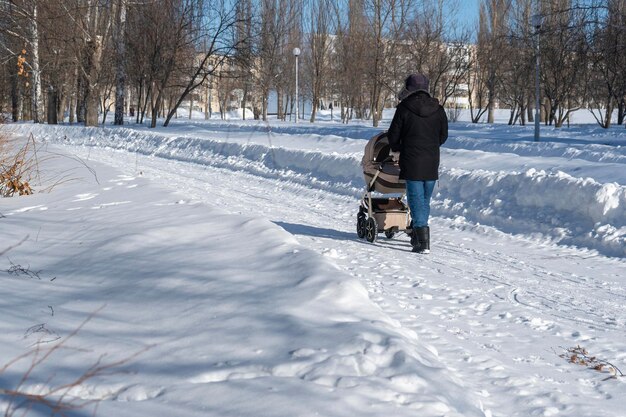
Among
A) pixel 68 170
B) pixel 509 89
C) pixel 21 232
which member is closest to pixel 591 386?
pixel 21 232

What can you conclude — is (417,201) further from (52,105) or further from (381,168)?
(52,105)

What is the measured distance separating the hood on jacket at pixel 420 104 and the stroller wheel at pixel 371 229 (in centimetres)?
137

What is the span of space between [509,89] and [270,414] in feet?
177

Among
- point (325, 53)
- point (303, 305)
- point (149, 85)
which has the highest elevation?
point (325, 53)

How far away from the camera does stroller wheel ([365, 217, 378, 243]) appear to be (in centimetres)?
866

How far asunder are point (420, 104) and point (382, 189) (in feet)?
3.99

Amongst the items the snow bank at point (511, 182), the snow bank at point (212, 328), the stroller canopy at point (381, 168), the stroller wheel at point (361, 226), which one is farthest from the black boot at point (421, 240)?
the snow bank at point (511, 182)

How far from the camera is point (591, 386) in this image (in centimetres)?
429

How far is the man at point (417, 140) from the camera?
8.14 m

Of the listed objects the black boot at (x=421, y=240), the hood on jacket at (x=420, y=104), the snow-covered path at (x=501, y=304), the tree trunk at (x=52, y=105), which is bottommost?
the snow-covered path at (x=501, y=304)

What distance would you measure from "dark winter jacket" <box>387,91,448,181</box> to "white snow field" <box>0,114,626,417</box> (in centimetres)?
91

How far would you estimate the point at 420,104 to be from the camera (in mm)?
8148

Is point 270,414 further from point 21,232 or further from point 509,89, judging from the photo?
point 509,89

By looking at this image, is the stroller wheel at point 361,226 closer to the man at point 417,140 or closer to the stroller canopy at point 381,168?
the stroller canopy at point 381,168
